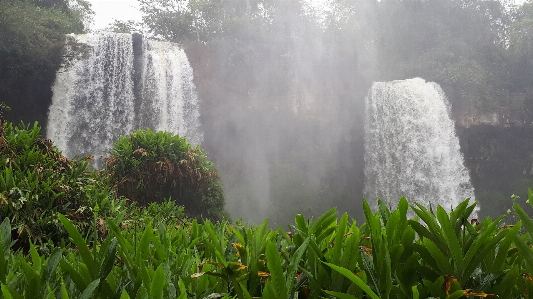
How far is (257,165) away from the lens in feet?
60.8

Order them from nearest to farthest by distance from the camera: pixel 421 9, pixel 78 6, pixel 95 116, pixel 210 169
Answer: pixel 210 169, pixel 95 116, pixel 421 9, pixel 78 6

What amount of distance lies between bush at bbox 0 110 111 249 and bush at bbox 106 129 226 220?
2.65m

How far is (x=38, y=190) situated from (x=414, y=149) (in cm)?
1596

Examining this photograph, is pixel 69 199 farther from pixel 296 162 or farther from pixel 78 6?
pixel 78 6

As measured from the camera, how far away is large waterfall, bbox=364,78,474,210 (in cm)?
1658

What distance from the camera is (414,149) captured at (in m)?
16.9

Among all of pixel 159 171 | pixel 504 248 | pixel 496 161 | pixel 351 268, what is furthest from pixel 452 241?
pixel 496 161

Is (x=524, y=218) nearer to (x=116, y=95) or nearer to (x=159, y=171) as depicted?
(x=159, y=171)

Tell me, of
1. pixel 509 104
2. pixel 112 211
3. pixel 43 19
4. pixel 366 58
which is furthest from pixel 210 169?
pixel 509 104

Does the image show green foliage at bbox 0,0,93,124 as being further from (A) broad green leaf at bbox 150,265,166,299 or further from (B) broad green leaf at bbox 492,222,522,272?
(B) broad green leaf at bbox 492,222,522,272

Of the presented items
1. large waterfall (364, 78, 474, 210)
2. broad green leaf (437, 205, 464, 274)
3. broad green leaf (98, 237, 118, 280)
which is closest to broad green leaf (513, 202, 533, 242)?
broad green leaf (437, 205, 464, 274)

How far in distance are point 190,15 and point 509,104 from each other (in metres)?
21.0

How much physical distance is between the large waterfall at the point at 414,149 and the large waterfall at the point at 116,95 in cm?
850

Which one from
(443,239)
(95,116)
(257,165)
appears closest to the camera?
(443,239)
